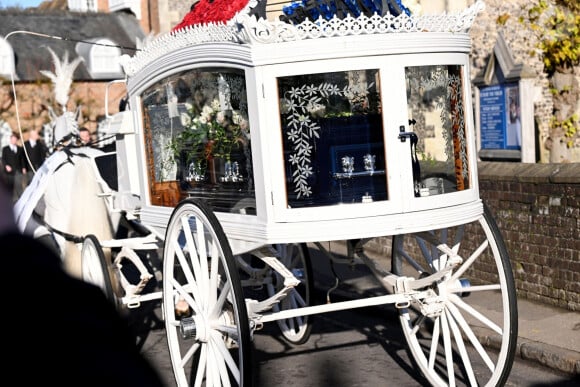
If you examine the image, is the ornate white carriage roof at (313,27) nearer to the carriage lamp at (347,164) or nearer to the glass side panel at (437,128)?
the glass side panel at (437,128)

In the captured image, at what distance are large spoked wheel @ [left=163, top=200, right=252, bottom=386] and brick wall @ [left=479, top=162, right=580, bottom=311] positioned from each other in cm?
338

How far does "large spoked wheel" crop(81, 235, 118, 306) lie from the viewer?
24.4 ft

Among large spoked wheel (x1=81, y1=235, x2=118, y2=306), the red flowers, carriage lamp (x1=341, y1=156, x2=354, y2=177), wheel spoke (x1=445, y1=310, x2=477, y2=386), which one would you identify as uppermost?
the red flowers

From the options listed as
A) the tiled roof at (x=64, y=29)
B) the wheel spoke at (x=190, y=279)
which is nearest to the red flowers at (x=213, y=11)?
the wheel spoke at (x=190, y=279)

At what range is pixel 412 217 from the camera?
5664 millimetres

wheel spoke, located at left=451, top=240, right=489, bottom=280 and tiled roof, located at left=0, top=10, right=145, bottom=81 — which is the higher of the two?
tiled roof, located at left=0, top=10, right=145, bottom=81

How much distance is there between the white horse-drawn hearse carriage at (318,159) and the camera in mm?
5551

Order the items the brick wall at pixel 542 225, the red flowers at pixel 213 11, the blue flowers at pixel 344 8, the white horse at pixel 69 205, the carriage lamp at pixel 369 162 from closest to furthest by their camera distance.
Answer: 1. the carriage lamp at pixel 369 162
2. the blue flowers at pixel 344 8
3. the red flowers at pixel 213 11
4. the brick wall at pixel 542 225
5. the white horse at pixel 69 205

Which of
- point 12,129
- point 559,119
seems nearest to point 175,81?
point 559,119

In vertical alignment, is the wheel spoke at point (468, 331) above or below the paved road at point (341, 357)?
above

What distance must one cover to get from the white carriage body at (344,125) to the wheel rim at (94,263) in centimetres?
165

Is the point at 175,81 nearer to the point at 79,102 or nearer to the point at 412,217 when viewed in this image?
the point at 412,217

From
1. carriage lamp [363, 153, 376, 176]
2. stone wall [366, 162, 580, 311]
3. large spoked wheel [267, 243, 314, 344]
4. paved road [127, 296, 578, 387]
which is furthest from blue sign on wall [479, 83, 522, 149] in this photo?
carriage lamp [363, 153, 376, 176]

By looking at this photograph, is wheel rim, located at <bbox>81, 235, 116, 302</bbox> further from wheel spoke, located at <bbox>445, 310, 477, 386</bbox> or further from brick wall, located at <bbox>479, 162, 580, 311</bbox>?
brick wall, located at <bbox>479, 162, 580, 311</bbox>
